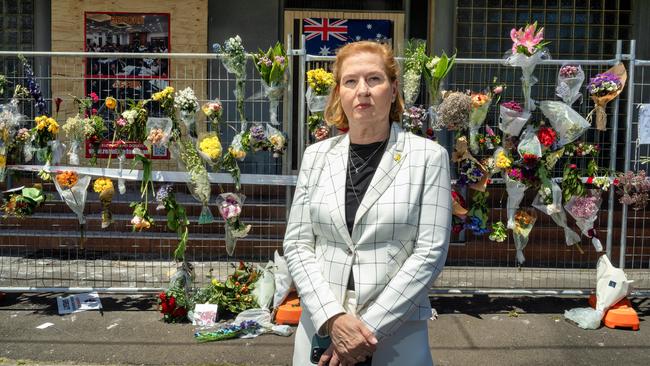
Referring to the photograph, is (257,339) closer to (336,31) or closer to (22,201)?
(22,201)

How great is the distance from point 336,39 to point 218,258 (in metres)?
3.53

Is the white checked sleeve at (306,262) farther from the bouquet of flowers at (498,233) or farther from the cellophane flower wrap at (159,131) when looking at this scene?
the bouquet of flowers at (498,233)

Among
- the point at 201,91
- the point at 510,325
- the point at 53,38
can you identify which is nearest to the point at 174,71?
the point at 201,91

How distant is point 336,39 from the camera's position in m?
8.71

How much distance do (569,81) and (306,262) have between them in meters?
3.83

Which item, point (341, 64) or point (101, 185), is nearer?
point (341, 64)

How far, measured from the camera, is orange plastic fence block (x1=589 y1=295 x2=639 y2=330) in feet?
17.7

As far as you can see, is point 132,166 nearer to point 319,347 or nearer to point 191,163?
point 191,163

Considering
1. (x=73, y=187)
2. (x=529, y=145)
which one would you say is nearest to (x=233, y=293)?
(x=73, y=187)

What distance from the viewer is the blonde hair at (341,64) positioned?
8.70ft

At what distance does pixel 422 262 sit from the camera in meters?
2.45

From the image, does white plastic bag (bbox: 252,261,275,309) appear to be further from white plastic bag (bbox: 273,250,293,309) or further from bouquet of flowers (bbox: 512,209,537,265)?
bouquet of flowers (bbox: 512,209,537,265)

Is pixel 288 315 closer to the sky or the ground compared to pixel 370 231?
closer to the ground

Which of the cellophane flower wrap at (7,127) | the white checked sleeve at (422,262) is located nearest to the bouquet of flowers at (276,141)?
the cellophane flower wrap at (7,127)
